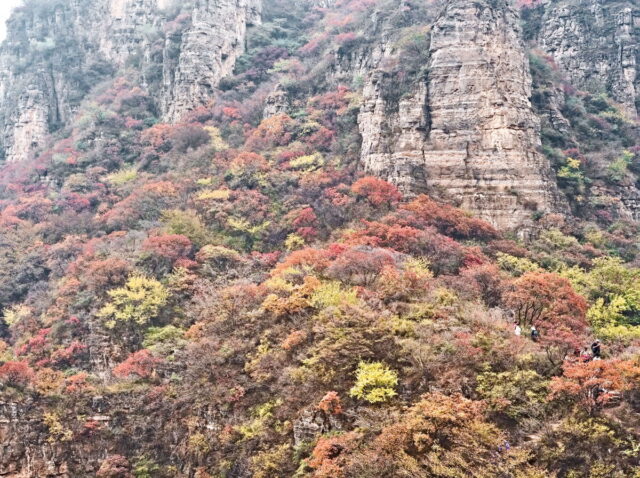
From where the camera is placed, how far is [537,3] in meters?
49.4

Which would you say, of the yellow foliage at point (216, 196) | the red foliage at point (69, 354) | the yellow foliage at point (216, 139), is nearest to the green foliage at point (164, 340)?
the red foliage at point (69, 354)

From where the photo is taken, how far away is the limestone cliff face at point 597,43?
44625 millimetres

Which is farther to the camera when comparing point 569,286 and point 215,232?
point 215,232

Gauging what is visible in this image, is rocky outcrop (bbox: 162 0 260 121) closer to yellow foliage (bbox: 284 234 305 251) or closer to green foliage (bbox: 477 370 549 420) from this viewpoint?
yellow foliage (bbox: 284 234 305 251)

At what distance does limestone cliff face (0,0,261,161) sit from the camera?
166 feet

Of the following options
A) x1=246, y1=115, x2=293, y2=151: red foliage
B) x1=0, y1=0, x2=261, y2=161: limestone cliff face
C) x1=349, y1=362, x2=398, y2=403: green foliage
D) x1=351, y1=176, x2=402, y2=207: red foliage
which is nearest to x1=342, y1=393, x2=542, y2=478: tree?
x1=349, y1=362, x2=398, y2=403: green foliage

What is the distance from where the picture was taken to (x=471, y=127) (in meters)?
33.9

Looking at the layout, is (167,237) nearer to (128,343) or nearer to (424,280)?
(128,343)

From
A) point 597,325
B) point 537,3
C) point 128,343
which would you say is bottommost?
point 128,343

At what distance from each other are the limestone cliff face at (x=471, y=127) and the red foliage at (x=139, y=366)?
55.7 feet

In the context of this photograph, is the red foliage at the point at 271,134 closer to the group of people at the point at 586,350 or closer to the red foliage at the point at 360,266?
the red foliage at the point at 360,266

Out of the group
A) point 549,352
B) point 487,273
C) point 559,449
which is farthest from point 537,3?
point 559,449

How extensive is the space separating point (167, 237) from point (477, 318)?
1818 centimetres

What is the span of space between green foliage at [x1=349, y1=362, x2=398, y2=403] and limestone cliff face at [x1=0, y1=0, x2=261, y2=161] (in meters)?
36.9
